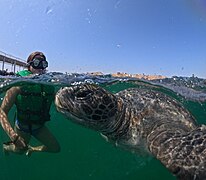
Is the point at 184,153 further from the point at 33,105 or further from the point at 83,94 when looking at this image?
the point at 33,105

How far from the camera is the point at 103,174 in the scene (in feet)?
51.7

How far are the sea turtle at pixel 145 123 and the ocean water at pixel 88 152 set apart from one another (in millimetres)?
3643

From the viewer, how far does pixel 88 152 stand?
16.8m

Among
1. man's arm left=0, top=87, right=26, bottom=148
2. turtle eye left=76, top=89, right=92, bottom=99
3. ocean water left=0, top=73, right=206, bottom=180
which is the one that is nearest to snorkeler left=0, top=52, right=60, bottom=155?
man's arm left=0, top=87, right=26, bottom=148

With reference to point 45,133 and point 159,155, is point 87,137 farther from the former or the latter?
point 159,155

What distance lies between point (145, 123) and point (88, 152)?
1240 cm

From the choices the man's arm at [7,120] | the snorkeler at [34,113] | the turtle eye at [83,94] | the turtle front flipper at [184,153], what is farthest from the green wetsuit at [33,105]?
the turtle front flipper at [184,153]

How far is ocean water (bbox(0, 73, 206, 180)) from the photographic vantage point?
998 centimetres

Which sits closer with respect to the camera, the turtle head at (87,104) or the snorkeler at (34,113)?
the turtle head at (87,104)

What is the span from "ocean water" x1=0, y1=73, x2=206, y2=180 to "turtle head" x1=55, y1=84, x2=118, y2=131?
420cm

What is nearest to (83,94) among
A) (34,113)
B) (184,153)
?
(184,153)

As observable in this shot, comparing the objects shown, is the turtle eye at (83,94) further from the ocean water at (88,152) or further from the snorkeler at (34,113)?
the ocean water at (88,152)

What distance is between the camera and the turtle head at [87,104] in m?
4.31

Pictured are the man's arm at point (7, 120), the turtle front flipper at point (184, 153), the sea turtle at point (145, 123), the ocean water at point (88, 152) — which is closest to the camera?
the turtle front flipper at point (184, 153)
